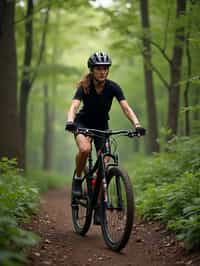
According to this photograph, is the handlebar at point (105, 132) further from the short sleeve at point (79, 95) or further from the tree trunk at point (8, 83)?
the tree trunk at point (8, 83)

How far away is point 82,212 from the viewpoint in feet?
23.0

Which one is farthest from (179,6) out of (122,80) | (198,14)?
(122,80)

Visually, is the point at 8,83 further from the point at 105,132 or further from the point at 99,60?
the point at 105,132

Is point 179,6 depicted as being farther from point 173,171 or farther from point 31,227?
point 31,227

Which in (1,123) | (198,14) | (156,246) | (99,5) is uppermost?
(99,5)

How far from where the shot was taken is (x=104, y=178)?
18.4 ft

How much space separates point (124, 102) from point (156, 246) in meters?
1.98

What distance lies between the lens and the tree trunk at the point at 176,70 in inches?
405

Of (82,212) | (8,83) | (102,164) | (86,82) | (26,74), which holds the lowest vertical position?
(82,212)

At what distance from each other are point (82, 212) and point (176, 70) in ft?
18.3

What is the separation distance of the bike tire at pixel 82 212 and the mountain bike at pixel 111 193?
0.03 meters

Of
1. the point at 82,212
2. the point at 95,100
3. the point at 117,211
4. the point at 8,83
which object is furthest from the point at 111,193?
the point at 8,83

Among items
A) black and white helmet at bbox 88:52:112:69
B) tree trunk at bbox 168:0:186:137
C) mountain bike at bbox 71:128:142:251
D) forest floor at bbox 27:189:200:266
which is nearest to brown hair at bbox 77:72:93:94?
black and white helmet at bbox 88:52:112:69

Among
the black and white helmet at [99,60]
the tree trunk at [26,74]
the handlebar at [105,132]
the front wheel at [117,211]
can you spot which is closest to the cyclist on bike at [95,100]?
the black and white helmet at [99,60]
